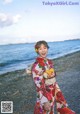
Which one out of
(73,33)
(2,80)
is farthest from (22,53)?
(73,33)

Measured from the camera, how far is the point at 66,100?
3.34m

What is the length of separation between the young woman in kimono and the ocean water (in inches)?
6.9

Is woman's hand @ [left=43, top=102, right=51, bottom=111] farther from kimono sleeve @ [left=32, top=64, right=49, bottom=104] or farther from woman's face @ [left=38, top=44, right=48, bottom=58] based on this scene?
woman's face @ [left=38, top=44, right=48, bottom=58]

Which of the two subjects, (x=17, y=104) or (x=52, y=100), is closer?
(x=52, y=100)

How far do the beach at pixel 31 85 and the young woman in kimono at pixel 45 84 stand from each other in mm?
116

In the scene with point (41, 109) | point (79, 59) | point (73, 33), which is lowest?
point (41, 109)

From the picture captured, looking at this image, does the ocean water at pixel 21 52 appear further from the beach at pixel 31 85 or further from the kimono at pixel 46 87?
the kimono at pixel 46 87

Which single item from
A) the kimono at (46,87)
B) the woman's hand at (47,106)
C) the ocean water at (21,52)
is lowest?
the woman's hand at (47,106)

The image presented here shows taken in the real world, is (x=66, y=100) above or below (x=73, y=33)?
below

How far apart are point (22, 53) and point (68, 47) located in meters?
0.47

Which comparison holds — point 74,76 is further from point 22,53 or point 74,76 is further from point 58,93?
point 22,53

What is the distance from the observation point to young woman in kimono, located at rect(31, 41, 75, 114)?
3.09 m

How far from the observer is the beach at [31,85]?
333 cm

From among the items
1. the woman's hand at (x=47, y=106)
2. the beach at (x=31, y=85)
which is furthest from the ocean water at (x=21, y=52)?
the woman's hand at (x=47, y=106)
